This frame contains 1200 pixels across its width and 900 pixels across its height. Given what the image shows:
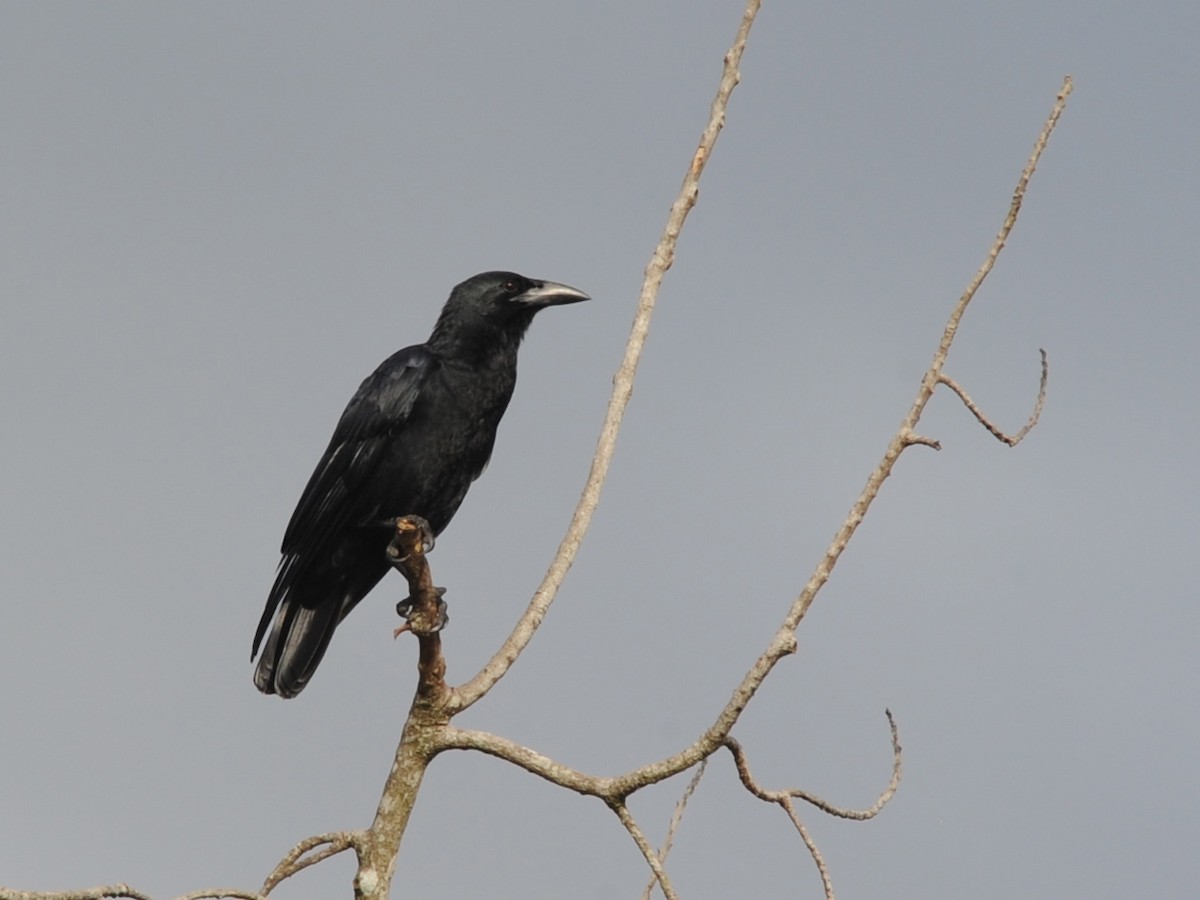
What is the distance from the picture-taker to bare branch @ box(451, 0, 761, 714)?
5000mm

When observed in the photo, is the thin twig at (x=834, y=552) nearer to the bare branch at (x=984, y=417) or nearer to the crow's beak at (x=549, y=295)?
the bare branch at (x=984, y=417)

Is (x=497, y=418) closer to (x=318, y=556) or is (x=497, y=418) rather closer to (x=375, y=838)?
(x=318, y=556)

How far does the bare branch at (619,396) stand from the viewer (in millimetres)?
5000

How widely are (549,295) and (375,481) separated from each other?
1550mm

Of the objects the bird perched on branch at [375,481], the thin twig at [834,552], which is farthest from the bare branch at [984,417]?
the bird perched on branch at [375,481]

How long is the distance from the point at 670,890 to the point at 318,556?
3.78 metres

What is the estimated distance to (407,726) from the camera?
4.91 m

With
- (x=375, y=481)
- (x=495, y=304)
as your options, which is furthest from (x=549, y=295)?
(x=375, y=481)

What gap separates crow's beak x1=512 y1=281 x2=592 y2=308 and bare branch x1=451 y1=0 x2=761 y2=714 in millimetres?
2813

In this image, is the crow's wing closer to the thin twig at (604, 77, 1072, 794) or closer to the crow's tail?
the crow's tail

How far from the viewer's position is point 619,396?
5.13 meters

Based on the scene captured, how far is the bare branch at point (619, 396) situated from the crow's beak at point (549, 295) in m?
2.81

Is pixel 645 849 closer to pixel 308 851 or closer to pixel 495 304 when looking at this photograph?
pixel 308 851

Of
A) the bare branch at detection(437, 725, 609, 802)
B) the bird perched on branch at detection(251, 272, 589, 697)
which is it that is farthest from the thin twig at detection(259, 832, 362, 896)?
the bird perched on branch at detection(251, 272, 589, 697)
